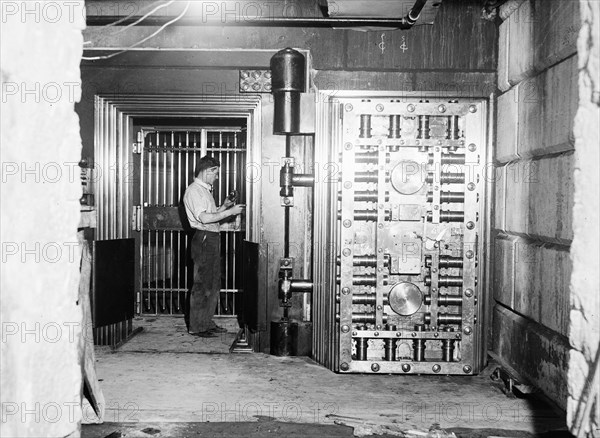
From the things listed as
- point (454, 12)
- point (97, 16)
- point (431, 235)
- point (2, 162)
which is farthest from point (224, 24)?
point (2, 162)

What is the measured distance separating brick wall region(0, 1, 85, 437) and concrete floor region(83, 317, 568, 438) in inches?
56.2

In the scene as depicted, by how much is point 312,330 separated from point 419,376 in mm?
1047

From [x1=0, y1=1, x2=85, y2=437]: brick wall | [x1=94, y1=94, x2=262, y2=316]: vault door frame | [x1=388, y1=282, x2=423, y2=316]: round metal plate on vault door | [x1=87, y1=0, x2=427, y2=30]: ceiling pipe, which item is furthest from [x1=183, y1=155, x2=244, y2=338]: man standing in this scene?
[x1=0, y1=1, x2=85, y2=437]: brick wall

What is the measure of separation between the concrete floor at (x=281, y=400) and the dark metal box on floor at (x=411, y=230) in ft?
1.14

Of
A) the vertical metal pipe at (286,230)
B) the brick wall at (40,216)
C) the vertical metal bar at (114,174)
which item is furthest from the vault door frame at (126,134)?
the brick wall at (40,216)

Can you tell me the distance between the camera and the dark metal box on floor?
4543 millimetres

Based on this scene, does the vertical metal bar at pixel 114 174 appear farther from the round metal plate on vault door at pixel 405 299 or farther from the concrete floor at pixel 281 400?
the round metal plate on vault door at pixel 405 299

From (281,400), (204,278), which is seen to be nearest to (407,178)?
(281,400)

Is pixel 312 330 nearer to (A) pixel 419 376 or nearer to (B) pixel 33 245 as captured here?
(A) pixel 419 376

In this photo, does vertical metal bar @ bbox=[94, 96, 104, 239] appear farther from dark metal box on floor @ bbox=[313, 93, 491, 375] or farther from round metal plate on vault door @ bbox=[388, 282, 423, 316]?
round metal plate on vault door @ bbox=[388, 282, 423, 316]

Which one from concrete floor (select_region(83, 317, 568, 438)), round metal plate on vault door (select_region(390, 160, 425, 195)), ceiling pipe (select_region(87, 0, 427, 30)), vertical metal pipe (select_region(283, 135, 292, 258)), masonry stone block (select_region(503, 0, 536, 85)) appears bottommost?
concrete floor (select_region(83, 317, 568, 438))

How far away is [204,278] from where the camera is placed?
566cm

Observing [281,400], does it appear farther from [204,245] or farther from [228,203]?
[228,203]

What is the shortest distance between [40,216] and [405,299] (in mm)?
3296
